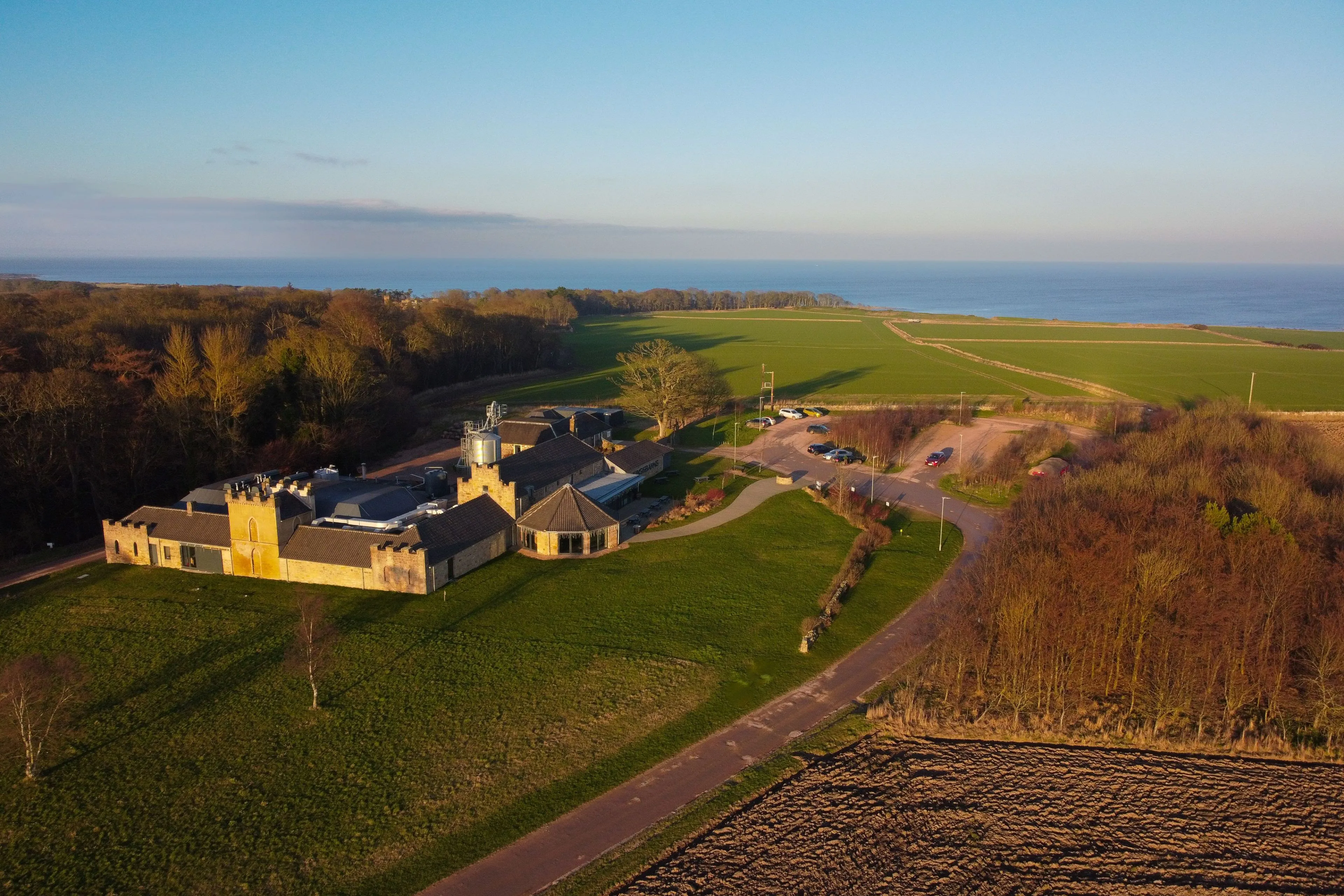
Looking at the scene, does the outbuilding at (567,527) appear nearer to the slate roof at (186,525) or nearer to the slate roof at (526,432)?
the slate roof at (186,525)

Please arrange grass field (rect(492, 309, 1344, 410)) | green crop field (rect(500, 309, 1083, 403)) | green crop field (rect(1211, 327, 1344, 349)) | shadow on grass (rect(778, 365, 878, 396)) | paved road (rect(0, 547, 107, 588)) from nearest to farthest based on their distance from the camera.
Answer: paved road (rect(0, 547, 107, 588)), grass field (rect(492, 309, 1344, 410)), green crop field (rect(500, 309, 1083, 403)), shadow on grass (rect(778, 365, 878, 396)), green crop field (rect(1211, 327, 1344, 349))

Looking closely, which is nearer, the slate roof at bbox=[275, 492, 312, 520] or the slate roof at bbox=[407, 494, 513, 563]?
the slate roof at bbox=[407, 494, 513, 563]

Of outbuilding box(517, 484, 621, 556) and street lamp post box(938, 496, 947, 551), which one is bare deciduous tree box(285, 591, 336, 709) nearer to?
outbuilding box(517, 484, 621, 556)

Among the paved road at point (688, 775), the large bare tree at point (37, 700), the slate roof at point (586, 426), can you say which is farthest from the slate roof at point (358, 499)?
the paved road at point (688, 775)

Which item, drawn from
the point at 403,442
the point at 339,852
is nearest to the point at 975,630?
the point at 339,852

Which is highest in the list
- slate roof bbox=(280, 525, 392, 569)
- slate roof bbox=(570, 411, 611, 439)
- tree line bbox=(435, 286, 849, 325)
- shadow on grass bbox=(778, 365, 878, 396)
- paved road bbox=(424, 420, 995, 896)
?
tree line bbox=(435, 286, 849, 325)

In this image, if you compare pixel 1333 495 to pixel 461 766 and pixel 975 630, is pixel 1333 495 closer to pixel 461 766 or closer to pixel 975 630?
pixel 975 630

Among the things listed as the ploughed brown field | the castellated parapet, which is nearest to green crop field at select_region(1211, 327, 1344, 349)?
the ploughed brown field

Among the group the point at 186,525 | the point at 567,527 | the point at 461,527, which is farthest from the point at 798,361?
the point at 186,525
